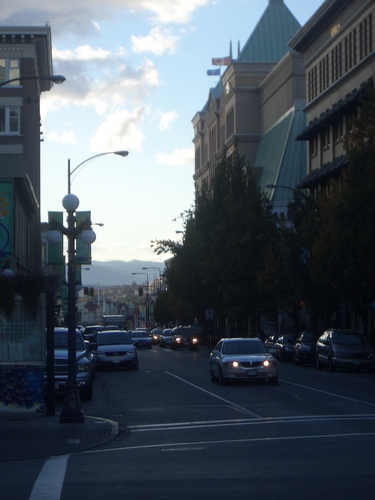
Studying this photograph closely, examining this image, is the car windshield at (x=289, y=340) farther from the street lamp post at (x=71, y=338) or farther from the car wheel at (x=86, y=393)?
the street lamp post at (x=71, y=338)

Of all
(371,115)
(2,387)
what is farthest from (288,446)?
(371,115)

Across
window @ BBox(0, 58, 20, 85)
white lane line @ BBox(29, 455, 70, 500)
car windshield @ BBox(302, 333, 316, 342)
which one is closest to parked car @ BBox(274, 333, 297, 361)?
car windshield @ BBox(302, 333, 316, 342)

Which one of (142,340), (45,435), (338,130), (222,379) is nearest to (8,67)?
(142,340)

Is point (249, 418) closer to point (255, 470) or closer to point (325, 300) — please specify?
point (255, 470)

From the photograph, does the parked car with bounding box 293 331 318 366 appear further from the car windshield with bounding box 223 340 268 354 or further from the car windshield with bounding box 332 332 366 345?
the car windshield with bounding box 223 340 268 354

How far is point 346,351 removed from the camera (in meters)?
34.7

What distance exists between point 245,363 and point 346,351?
9.90m

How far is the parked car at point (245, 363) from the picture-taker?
25.9 meters

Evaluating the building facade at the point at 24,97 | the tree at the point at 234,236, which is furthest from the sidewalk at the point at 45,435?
the building facade at the point at 24,97

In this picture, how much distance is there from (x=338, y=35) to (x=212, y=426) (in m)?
43.9

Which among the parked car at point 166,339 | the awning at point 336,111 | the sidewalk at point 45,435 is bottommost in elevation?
the parked car at point 166,339

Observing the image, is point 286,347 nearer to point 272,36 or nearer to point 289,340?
point 289,340

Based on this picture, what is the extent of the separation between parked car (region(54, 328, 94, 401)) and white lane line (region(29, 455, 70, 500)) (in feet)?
30.1

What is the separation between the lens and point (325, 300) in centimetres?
4881
